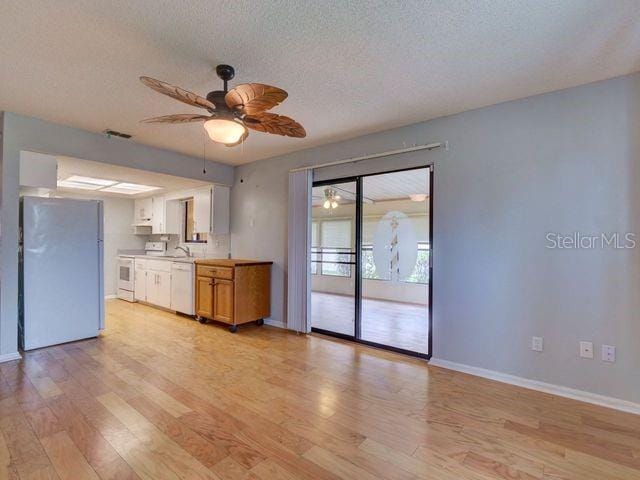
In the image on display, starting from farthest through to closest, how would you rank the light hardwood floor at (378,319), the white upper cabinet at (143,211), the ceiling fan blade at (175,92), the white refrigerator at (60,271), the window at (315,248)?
the white upper cabinet at (143,211), the window at (315,248), the light hardwood floor at (378,319), the white refrigerator at (60,271), the ceiling fan blade at (175,92)

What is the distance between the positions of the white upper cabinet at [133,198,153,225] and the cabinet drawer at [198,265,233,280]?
2.64 meters

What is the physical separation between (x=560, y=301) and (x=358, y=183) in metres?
2.27

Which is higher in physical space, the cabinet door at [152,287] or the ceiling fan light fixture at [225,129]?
the ceiling fan light fixture at [225,129]

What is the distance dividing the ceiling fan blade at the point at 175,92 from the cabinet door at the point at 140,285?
A: 15.1 feet

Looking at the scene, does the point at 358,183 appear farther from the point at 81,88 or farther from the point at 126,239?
the point at 126,239

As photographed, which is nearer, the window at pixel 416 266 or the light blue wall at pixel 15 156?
the light blue wall at pixel 15 156

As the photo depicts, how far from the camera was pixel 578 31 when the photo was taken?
5.99 feet

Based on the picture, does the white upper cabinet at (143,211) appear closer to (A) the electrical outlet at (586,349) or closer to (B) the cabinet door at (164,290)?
(B) the cabinet door at (164,290)

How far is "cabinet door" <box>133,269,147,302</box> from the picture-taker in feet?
18.3

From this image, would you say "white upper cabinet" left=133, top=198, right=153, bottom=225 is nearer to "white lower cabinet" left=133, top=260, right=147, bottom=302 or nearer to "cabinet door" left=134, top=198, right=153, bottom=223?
"cabinet door" left=134, top=198, right=153, bottom=223

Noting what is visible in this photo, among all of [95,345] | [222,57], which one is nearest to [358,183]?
[222,57]

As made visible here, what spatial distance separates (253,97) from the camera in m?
1.83

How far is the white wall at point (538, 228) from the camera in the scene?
230cm

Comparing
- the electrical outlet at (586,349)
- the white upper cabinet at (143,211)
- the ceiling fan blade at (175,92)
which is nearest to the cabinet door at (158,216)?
the white upper cabinet at (143,211)
